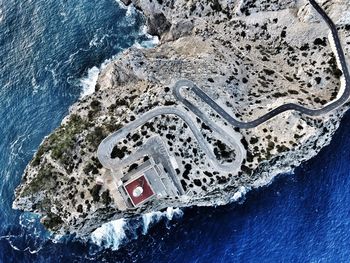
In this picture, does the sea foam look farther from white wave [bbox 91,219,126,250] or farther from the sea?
the sea

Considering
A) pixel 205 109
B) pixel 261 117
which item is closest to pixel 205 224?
pixel 205 109

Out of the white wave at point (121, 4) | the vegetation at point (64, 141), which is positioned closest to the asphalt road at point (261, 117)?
the vegetation at point (64, 141)

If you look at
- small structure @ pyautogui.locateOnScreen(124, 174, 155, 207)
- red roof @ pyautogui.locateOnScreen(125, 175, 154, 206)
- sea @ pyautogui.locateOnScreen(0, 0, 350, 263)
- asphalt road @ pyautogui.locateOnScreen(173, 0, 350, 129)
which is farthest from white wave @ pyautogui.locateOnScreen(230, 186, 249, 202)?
small structure @ pyautogui.locateOnScreen(124, 174, 155, 207)

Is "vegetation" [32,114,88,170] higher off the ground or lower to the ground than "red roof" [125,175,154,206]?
higher

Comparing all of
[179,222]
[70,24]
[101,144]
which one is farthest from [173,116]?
[70,24]

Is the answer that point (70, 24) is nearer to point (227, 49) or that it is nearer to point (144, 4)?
point (144, 4)

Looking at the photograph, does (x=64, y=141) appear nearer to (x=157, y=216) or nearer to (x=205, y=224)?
(x=157, y=216)
